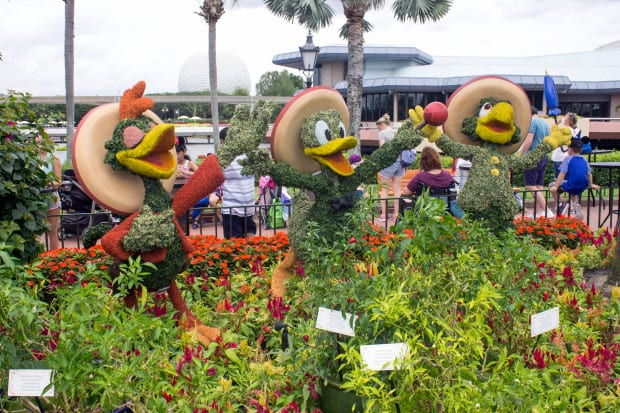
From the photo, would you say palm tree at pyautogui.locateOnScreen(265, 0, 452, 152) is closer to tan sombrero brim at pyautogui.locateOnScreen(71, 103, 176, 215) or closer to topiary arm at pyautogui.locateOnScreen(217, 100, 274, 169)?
topiary arm at pyautogui.locateOnScreen(217, 100, 274, 169)

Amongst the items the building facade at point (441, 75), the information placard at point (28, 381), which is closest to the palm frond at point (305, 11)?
the building facade at point (441, 75)

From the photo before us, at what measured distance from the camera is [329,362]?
302cm

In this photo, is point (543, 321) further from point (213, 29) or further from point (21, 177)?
point (213, 29)

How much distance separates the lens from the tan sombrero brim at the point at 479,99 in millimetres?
5590

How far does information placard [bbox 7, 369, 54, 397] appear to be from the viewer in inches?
96.3

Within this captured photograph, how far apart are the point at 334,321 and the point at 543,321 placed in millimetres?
1022

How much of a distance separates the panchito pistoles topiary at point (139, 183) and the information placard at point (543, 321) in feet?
6.74

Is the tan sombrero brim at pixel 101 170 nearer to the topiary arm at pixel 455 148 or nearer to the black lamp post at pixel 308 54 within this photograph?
the topiary arm at pixel 455 148

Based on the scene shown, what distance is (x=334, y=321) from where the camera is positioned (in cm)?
280

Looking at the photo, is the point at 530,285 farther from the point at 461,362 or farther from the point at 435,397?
the point at 435,397

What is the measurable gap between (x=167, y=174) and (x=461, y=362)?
7.47 feet

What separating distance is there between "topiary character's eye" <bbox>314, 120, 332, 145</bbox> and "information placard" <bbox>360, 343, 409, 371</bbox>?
2613 millimetres

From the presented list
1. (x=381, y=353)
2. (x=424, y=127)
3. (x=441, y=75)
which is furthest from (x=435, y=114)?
(x=441, y=75)

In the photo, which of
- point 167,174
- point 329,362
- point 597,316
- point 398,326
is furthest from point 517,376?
point 167,174
